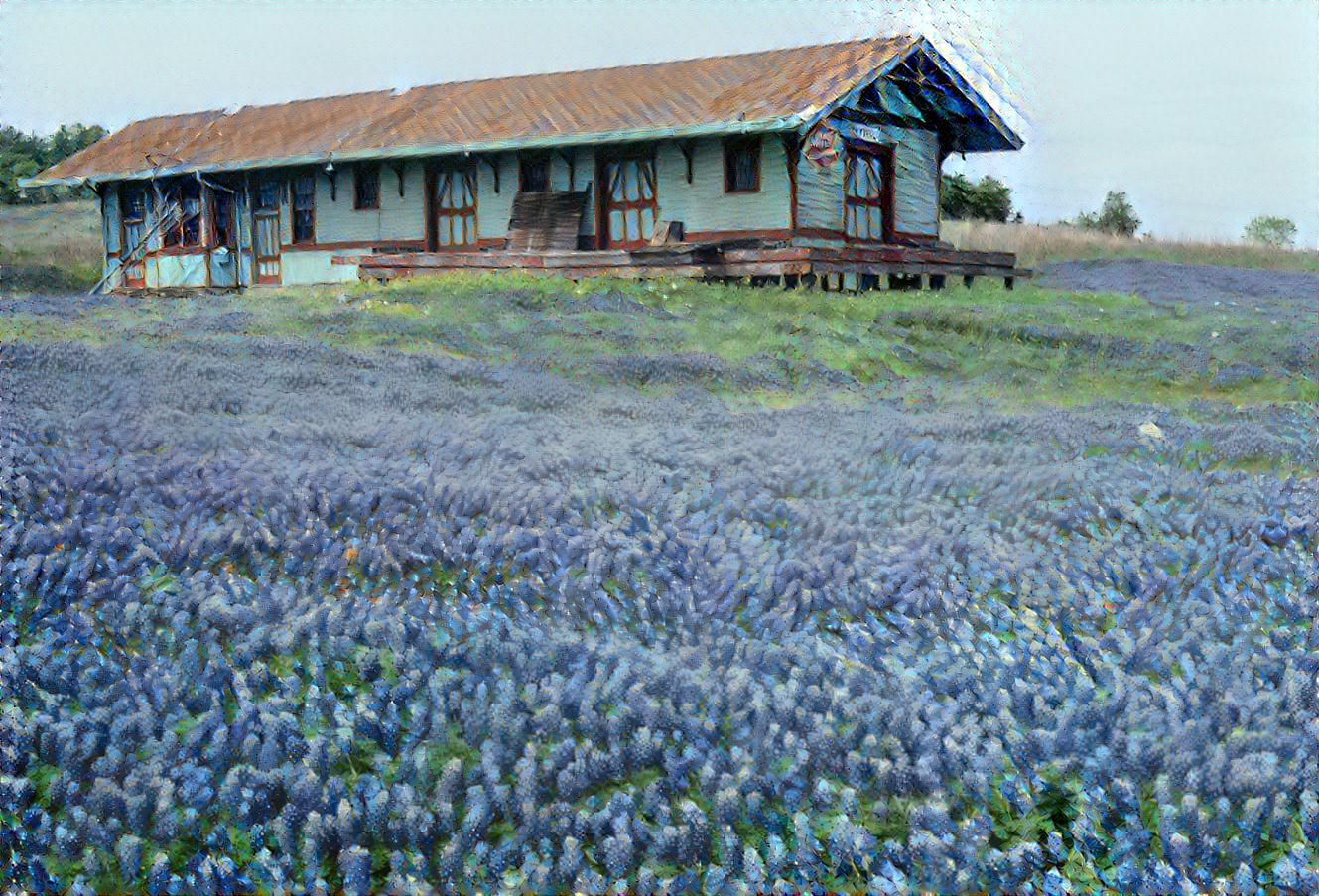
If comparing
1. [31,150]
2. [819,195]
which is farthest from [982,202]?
[31,150]

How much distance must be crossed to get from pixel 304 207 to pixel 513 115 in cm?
733

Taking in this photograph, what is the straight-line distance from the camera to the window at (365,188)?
32.5m

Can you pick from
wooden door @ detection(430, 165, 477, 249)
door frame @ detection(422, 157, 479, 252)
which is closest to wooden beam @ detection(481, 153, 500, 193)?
door frame @ detection(422, 157, 479, 252)

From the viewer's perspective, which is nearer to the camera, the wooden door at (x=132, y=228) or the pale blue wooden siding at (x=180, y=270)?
the pale blue wooden siding at (x=180, y=270)

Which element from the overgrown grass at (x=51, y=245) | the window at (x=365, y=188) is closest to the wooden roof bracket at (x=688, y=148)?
the window at (x=365, y=188)

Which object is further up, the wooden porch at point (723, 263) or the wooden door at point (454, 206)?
the wooden door at point (454, 206)

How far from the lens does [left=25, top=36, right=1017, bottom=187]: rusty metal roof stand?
2645cm

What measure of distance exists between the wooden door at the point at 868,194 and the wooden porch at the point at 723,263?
173 centimetres

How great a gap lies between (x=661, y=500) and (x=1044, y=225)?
48.7 m

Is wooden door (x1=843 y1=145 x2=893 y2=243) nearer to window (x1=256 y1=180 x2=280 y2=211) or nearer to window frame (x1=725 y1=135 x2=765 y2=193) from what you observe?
window frame (x1=725 y1=135 x2=765 y2=193)

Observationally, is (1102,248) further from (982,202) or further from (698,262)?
(698,262)

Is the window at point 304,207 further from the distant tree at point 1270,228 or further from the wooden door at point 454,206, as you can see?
the distant tree at point 1270,228

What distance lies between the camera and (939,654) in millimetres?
4754

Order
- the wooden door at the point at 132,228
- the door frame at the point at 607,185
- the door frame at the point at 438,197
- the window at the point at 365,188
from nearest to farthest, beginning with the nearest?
the door frame at the point at 607,185, the door frame at the point at 438,197, the window at the point at 365,188, the wooden door at the point at 132,228
